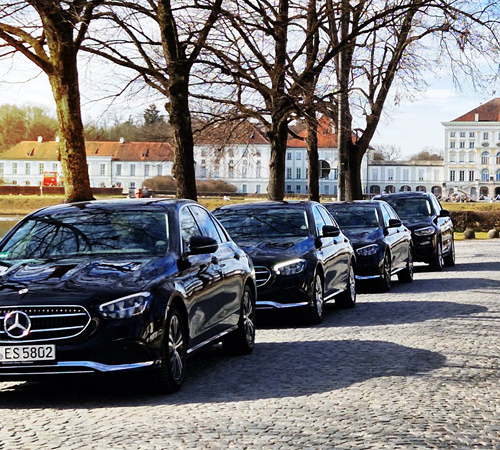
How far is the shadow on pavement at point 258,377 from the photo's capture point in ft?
27.8

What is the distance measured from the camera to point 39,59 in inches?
764

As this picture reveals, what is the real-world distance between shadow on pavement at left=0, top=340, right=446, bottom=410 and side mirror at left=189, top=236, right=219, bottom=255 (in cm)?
110

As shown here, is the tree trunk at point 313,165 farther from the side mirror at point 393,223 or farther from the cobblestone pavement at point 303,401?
the cobblestone pavement at point 303,401

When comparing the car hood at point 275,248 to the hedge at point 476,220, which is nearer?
the car hood at point 275,248

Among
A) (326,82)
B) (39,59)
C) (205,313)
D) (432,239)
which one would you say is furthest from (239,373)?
(326,82)

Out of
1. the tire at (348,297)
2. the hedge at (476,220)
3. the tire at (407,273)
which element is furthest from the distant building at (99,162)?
the tire at (348,297)

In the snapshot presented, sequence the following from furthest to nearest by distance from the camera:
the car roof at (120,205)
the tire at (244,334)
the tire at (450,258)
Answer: the tire at (450,258)
the tire at (244,334)
the car roof at (120,205)

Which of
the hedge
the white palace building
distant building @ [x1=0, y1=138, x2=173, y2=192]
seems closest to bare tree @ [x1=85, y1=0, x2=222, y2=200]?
the hedge

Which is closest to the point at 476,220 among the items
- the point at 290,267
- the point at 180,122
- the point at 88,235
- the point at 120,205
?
the point at 180,122

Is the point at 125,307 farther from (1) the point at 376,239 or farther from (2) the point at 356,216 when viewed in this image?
(2) the point at 356,216

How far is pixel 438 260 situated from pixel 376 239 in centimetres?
770

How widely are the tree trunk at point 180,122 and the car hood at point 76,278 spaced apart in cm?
1107

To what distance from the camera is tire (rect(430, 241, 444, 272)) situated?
2728cm

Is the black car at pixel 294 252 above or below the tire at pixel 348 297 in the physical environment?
above
